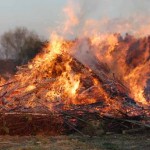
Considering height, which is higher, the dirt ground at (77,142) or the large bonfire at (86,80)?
the large bonfire at (86,80)

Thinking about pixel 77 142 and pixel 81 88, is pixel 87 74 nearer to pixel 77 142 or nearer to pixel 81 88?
pixel 81 88

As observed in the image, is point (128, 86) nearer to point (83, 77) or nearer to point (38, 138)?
point (83, 77)

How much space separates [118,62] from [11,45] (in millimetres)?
43446

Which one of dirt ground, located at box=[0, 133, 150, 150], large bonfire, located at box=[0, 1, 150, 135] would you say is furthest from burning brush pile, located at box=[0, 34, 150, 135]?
dirt ground, located at box=[0, 133, 150, 150]

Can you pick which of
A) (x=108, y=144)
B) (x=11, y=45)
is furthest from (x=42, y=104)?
Answer: (x=11, y=45)

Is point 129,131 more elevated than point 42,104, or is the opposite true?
point 42,104

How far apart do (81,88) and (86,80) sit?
458mm

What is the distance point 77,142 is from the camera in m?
11.7

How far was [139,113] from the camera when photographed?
1386 cm

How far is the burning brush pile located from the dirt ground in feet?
1.91

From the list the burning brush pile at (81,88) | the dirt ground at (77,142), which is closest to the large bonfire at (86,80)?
the burning brush pile at (81,88)

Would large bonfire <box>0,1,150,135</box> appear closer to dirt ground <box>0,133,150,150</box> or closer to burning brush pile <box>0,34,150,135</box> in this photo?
burning brush pile <box>0,34,150,135</box>

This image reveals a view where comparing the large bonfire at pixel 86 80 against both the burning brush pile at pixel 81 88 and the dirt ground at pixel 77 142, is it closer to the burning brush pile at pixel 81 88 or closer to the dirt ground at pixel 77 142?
the burning brush pile at pixel 81 88

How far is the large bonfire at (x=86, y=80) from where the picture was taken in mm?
13891
